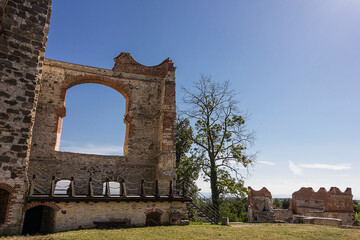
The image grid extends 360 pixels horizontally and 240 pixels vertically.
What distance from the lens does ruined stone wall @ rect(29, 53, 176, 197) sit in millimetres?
12664

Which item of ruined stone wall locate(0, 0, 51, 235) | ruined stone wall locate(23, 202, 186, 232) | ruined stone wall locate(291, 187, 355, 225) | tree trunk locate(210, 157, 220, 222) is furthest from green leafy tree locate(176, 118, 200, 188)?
ruined stone wall locate(291, 187, 355, 225)

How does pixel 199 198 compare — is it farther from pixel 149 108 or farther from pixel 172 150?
pixel 149 108

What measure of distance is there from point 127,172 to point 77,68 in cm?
652

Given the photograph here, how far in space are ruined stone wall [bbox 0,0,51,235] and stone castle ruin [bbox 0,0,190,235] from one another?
0.08 feet

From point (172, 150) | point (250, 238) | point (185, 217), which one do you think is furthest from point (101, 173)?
point (250, 238)

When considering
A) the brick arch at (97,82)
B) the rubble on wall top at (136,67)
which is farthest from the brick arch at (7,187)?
the rubble on wall top at (136,67)

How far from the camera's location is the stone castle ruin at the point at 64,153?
720 centimetres

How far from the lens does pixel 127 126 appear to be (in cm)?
1499

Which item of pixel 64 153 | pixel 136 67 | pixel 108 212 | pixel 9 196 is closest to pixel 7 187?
pixel 9 196

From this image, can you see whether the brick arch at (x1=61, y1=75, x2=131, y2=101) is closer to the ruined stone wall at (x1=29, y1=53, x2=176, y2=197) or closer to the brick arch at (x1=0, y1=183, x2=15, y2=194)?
the ruined stone wall at (x1=29, y1=53, x2=176, y2=197)

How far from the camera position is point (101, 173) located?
1339 centimetres

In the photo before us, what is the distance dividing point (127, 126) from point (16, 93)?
795cm

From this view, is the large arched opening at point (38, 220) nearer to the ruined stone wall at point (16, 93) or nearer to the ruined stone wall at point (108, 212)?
the ruined stone wall at point (108, 212)

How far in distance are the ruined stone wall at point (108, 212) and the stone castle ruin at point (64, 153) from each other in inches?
1.4
